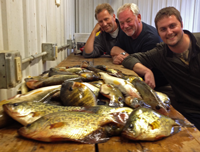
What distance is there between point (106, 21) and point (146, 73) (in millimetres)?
1853

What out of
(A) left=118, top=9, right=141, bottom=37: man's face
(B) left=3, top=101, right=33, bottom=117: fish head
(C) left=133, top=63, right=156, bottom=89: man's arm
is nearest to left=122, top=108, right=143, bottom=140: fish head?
(B) left=3, top=101, right=33, bottom=117: fish head

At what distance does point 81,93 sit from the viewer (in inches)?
46.2

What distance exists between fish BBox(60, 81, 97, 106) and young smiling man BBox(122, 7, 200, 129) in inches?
59.0

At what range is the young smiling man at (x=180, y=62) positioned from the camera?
7.66 ft

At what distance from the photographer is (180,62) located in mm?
2434

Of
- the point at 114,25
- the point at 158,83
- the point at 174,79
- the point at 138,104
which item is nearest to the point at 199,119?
the point at 174,79

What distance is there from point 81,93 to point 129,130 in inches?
16.4

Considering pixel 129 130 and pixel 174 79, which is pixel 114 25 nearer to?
pixel 174 79

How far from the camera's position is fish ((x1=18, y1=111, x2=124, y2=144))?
0.83 m

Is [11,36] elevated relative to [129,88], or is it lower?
elevated

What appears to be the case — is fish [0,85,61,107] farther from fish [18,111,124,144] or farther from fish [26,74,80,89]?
fish [18,111,124,144]

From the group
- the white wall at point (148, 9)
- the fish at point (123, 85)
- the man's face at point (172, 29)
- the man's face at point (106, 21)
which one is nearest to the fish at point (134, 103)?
the fish at point (123, 85)

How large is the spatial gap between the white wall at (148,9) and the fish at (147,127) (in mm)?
6286

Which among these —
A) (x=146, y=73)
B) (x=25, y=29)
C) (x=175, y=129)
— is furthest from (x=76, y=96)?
(x=146, y=73)
